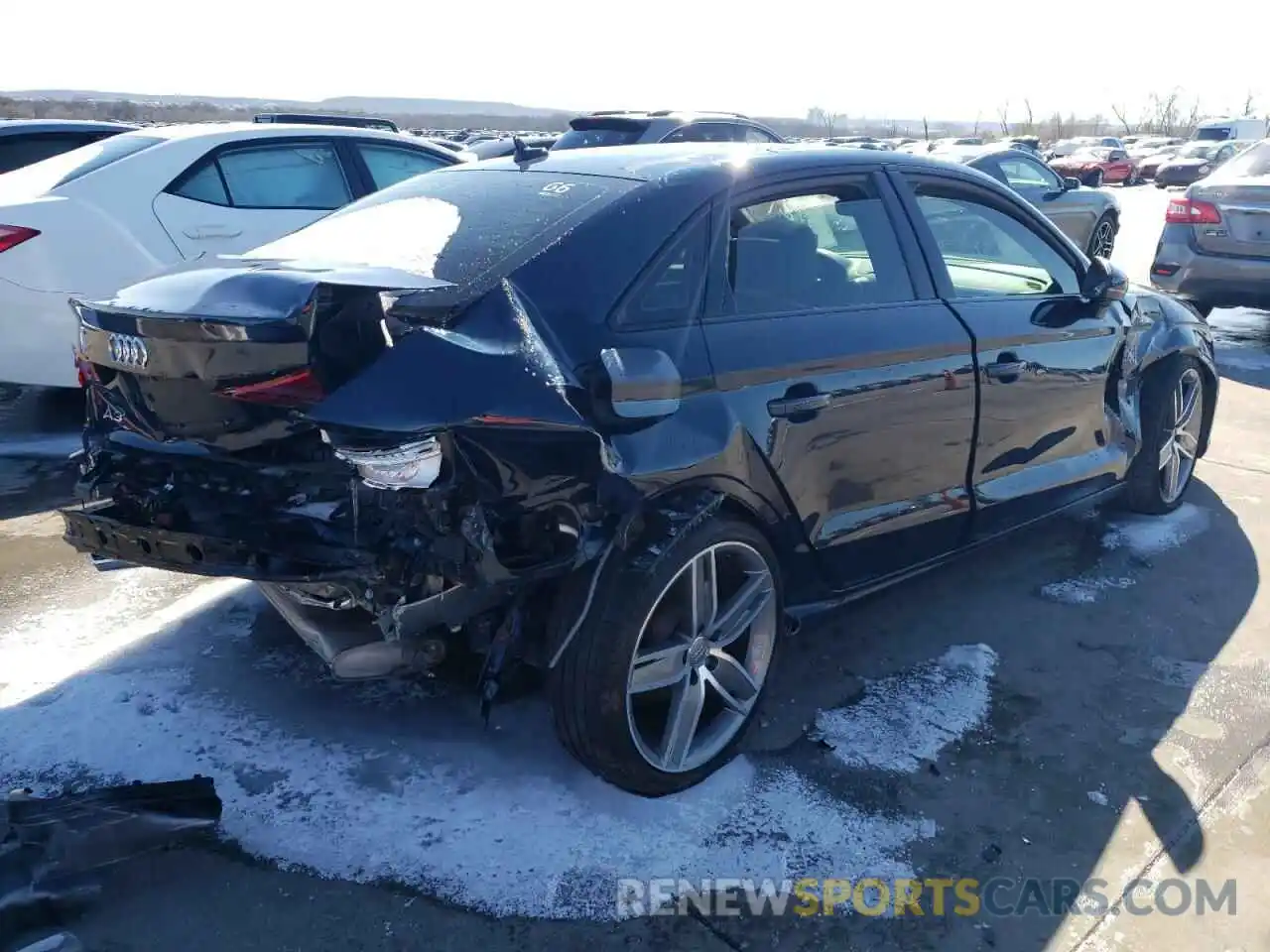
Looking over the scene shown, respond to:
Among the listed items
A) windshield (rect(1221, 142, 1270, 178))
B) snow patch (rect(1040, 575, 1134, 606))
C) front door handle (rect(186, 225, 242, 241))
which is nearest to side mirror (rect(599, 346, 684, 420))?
snow patch (rect(1040, 575, 1134, 606))

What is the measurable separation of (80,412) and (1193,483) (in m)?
6.49

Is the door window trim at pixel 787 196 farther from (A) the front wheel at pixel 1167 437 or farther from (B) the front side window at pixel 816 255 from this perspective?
(A) the front wheel at pixel 1167 437

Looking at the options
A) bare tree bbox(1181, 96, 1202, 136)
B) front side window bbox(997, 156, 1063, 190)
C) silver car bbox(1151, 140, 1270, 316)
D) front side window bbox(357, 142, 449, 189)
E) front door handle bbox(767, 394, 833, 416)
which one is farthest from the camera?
bare tree bbox(1181, 96, 1202, 136)

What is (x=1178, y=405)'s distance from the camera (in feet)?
15.8

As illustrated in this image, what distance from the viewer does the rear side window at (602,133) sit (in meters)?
8.70

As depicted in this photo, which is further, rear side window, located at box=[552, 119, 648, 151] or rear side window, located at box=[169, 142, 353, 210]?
rear side window, located at box=[552, 119, 648, 151]

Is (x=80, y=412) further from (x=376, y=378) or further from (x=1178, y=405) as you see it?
(x=1178, y=405)

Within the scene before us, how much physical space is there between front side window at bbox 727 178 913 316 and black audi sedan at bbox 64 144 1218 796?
0.01 m

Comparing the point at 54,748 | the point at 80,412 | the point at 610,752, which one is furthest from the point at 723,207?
the point at 80,412

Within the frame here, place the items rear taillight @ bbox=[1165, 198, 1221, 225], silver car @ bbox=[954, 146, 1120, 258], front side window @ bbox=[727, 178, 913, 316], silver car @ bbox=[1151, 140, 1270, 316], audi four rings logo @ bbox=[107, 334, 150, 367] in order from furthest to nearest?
silver car @ bbox=[954, 146, 1120, 258] < rear taillight @ bbox=[1165, 198, 1221, 225] < silver car @ bbox=[1151, 140, 1270, 316] < front side window @ bbox=[727, 178, 913, 316] < audi four rings logo @ bbox=[107, 334, 150, 367]

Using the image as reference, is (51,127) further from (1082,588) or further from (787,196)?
(1082,588)

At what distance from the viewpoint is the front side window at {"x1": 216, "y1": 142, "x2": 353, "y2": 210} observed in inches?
238

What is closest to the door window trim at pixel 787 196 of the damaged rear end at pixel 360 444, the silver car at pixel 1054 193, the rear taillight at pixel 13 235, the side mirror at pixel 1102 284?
the damaged rear end at pixel 360 444

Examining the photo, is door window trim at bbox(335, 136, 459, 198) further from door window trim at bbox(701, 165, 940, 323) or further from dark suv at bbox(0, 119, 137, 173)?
door window trim at bbox(701, 165, 940, 323)
